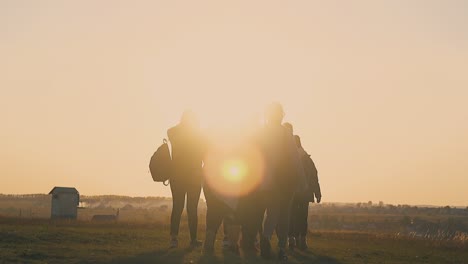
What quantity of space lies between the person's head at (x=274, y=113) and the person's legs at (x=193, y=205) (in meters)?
2.61

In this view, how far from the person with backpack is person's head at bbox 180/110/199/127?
8.21ft

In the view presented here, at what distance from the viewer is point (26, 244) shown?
47.1 feet

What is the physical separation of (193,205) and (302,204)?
10.6ft

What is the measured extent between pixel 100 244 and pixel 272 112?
530 centimetres

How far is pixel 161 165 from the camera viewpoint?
605 inches

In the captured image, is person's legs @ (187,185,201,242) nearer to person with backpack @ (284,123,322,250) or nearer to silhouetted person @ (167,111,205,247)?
silhouetted person @ (167,111,205,247)

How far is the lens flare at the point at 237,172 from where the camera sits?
42.8ft

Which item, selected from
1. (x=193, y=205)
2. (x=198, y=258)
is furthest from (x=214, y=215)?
(x=193, y=205)

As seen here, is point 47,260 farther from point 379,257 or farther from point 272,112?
point 379,257

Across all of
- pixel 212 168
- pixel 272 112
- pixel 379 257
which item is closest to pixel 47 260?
pixel 212 168

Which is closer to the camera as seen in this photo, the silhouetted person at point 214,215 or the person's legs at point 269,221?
the person's legs at point 269,221

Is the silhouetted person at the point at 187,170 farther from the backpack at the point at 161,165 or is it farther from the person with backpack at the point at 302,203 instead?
the person with backpack at the point at 302,203

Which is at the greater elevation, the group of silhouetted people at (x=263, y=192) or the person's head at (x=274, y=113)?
the person's head at (x=274, y=113)

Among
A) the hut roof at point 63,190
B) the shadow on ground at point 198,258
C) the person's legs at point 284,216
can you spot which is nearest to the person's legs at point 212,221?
the shadow on ground at point 198,258
